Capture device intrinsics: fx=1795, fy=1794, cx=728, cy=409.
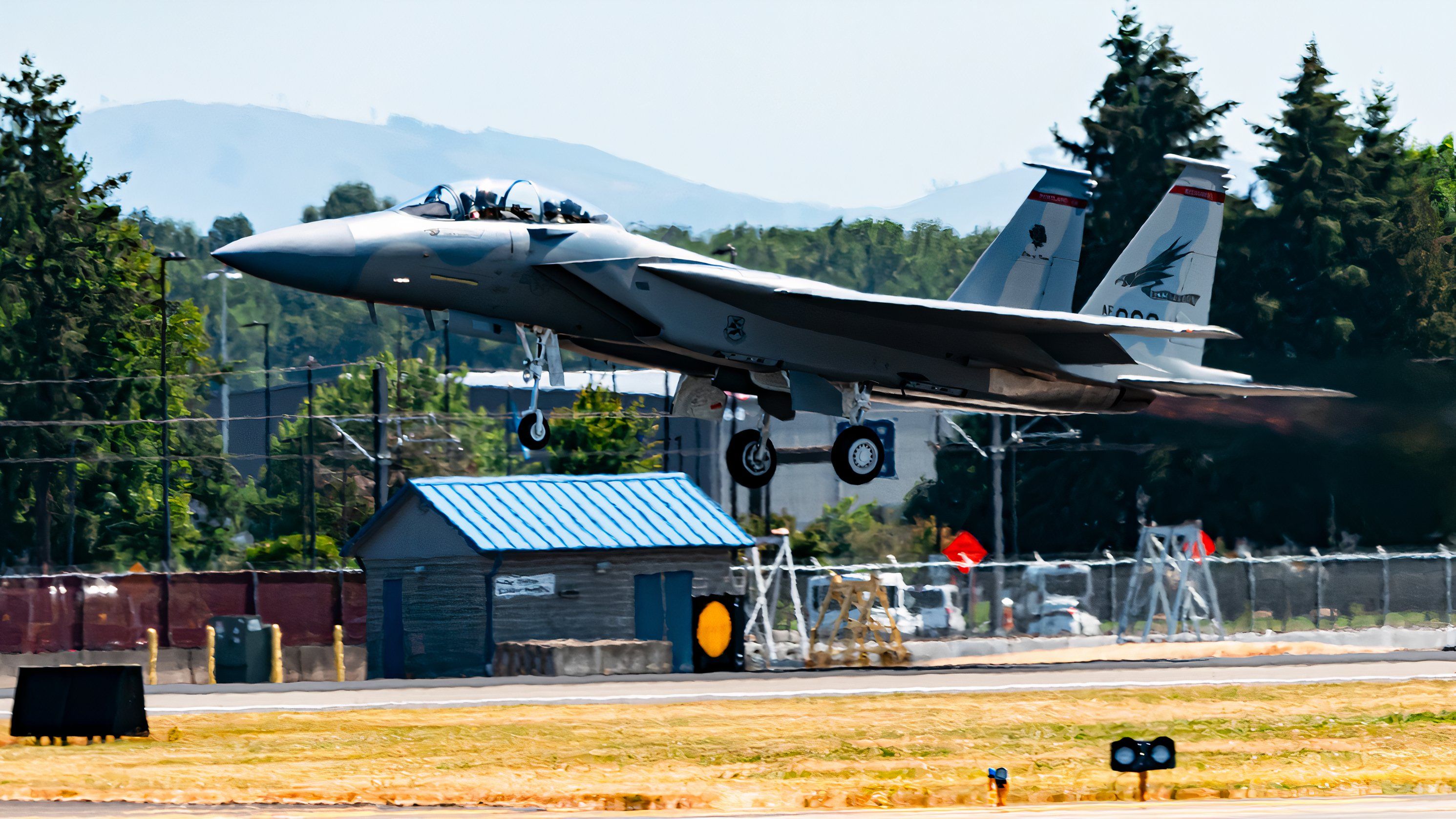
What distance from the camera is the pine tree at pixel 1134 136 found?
230ft

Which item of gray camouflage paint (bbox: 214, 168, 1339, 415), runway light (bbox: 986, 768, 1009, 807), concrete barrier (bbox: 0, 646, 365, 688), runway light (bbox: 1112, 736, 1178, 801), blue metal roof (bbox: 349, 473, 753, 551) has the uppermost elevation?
gray camouflage paint (bbox: 214, 168, 1339, 415)

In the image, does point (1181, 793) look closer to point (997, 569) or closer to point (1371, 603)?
point (997, 569)

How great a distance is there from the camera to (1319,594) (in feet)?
144

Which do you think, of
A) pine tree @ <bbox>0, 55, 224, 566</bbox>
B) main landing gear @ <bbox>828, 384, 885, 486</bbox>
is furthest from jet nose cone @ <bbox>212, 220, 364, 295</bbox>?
pine tree @ <bbox>0, 55, 224, 566</bbox>

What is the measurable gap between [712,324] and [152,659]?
73.4ft

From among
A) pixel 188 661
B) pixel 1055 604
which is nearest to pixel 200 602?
pixel 188 661

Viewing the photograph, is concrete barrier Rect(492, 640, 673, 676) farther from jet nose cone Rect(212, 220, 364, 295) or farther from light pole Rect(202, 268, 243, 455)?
jet nose cone Rect(212, 220, 364, 295)

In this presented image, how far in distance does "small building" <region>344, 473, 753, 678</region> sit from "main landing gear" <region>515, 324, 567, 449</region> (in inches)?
633

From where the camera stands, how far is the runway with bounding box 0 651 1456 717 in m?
30.7

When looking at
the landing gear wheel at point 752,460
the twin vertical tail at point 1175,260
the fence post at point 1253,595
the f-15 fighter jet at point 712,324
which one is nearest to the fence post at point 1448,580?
the fence post at point 1253,595

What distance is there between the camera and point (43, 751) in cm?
2438

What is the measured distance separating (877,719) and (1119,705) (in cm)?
408

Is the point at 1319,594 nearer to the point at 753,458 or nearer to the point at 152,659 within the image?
the point at 753,458

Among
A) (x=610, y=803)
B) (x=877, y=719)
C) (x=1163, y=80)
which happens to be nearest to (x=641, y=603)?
(x=877, y=719)
